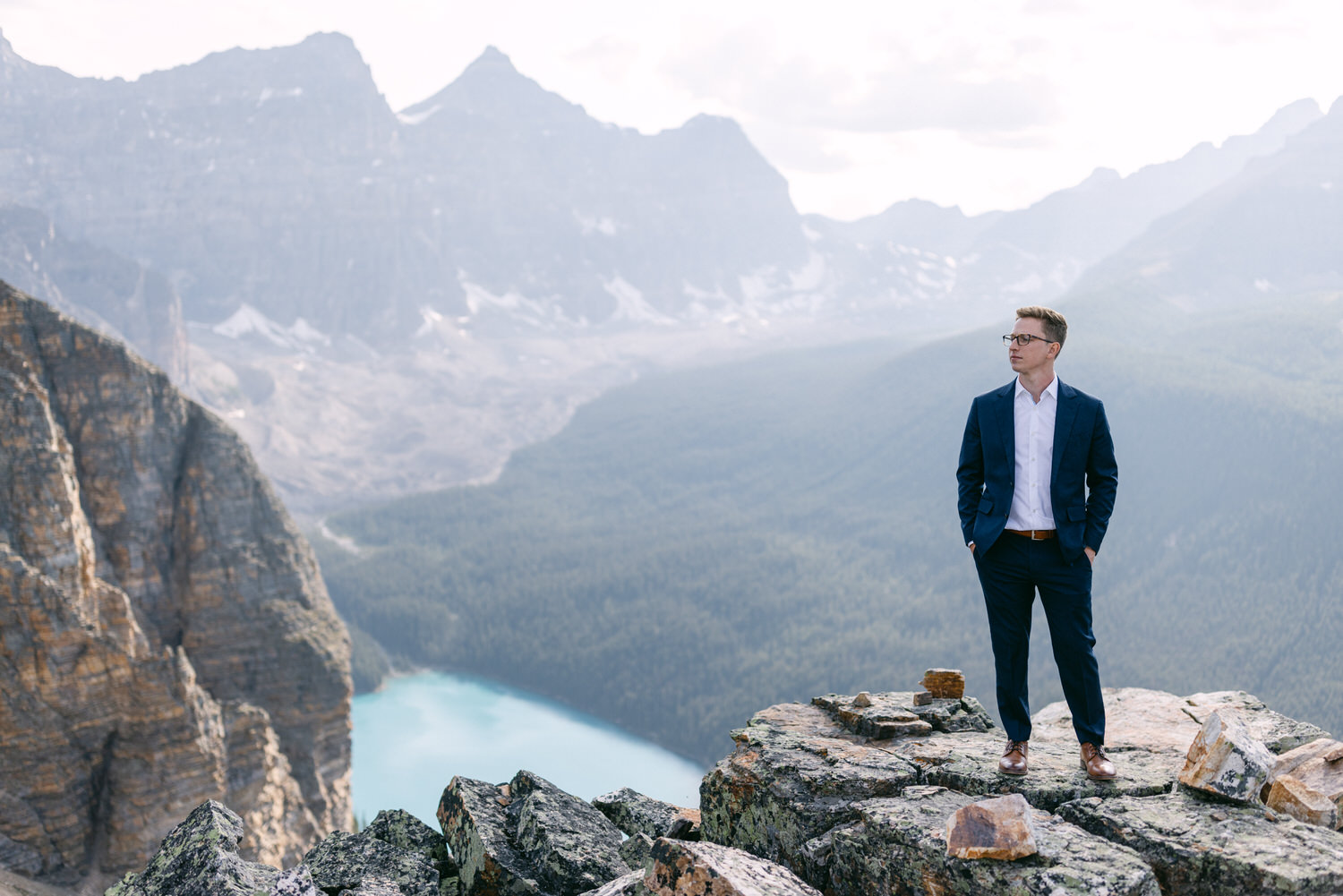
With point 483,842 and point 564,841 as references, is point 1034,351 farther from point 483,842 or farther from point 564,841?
point 483,842

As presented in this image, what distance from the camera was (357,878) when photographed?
39.9ft

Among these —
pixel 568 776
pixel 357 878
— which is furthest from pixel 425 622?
pixel 357 878

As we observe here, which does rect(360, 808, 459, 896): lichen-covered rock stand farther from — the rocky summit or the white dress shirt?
the white dress shirt

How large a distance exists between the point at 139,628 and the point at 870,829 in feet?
124

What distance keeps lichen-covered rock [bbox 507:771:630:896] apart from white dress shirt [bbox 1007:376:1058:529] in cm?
692

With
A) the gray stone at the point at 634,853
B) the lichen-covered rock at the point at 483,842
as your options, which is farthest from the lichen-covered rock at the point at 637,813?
the lichen-covered rock at the point at 483,842

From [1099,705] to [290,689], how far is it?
145ft

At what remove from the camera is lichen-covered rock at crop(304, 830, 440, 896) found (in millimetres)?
12117

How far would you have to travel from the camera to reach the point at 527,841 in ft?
Answer: 42.0

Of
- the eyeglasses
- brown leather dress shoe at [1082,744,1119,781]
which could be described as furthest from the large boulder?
the eyeglasses

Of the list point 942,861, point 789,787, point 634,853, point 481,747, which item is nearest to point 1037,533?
point 942,861

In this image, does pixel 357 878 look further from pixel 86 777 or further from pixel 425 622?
pixel 425 622

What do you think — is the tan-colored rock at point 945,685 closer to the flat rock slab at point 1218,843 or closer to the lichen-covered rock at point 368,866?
the flat rock slab at point 1218,843

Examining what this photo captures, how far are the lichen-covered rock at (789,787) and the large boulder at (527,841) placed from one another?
182 centimetres
